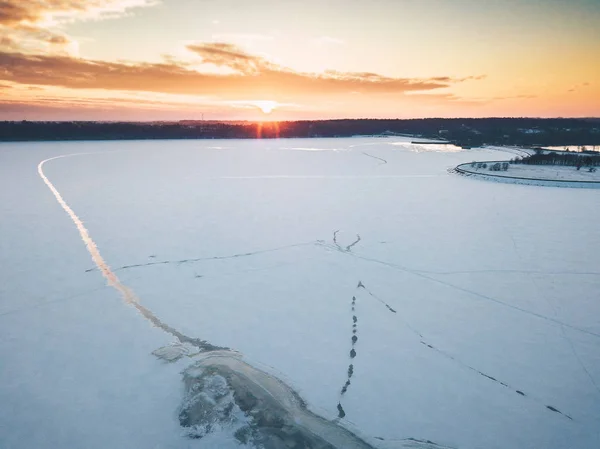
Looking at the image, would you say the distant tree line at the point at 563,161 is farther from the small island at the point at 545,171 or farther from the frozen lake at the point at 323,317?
the frozen lake at the point at 323,317

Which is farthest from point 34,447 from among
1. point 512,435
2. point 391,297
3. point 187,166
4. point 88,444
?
point 187,166

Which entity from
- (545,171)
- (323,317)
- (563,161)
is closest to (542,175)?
(545,171)

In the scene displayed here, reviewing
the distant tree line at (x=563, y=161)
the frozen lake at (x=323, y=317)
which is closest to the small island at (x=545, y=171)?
the distant tree line at (x=563, y=161)

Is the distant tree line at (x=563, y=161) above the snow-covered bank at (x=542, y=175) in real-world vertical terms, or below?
above

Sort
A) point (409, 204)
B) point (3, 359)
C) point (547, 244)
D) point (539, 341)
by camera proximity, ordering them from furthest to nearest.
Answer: point (409, 204) → point (547, 244) → point (539, 341) → point (3, 359)

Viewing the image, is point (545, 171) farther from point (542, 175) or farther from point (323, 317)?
point (323, 317)

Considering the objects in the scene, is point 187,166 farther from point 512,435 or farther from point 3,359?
point 512,435

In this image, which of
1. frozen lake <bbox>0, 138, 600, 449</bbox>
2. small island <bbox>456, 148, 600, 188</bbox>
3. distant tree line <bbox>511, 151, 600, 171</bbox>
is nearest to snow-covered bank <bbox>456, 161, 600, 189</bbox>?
small island <bbox>456, 148, 600, 188</bbox>

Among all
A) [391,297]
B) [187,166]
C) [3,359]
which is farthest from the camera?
A: [187,166]

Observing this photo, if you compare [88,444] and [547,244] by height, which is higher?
[547,244]
